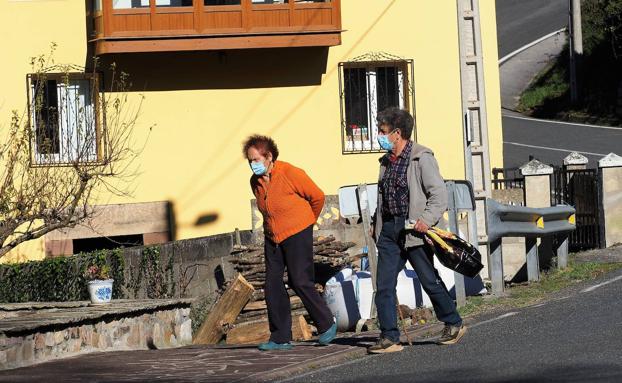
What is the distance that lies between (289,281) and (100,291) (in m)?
4.10

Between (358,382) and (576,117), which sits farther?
(576,117)

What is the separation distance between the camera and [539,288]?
1508 cm

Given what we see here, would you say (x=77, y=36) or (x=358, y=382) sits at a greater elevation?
(x=77, y=36)

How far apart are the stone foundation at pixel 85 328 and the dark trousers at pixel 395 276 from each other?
3278mm

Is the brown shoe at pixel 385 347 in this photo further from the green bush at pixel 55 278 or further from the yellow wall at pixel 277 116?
the yellow wall at pixel 277 116

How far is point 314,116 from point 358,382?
12583 millimetres

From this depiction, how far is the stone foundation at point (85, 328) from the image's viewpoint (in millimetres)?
12023

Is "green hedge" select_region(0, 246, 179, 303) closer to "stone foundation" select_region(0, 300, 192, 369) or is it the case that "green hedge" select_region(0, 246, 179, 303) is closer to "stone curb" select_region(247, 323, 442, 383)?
"stone foundation" select_region(0, 300, 192, 369)

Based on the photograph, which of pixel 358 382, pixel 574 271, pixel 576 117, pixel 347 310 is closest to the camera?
pixel 358 382

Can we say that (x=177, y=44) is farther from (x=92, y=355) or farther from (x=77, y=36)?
(x=92, y=355)

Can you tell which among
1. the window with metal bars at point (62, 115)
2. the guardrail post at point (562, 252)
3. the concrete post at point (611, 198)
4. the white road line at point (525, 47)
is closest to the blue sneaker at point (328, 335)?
the guardrail post at point (562, 252)

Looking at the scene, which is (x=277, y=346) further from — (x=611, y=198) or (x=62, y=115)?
(x=62, y=115)

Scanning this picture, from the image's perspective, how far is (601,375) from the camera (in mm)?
8805

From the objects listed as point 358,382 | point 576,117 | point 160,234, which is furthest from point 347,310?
point 576,117
